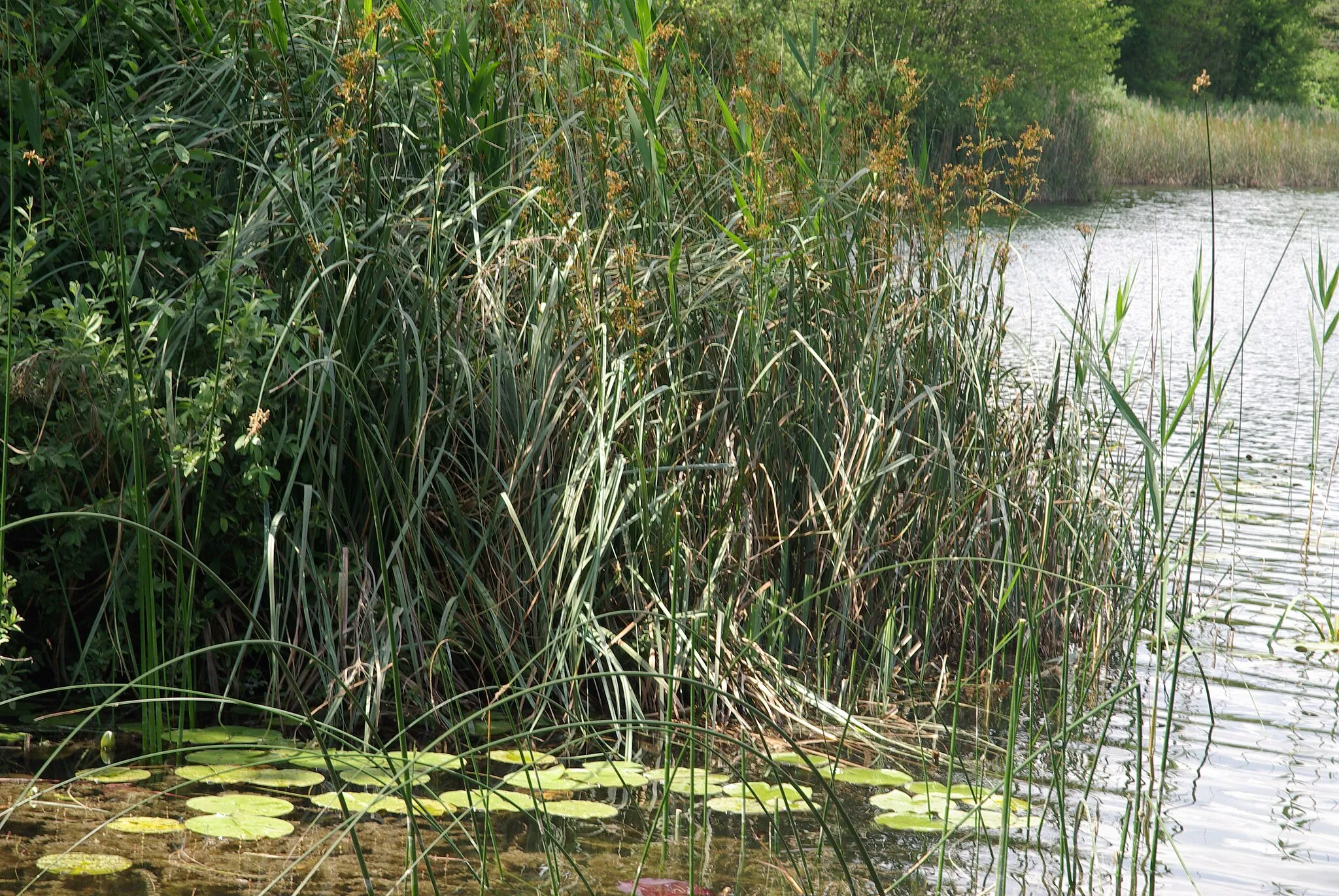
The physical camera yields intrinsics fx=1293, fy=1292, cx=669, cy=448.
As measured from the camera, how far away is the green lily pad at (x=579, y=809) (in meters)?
2.56

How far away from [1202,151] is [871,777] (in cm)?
2651

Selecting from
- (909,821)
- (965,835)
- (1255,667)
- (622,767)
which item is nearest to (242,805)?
(622,767)

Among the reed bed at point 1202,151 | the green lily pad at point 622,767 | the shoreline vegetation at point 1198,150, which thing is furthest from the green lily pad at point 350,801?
the reed bed at point 1202,151

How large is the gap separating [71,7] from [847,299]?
7.06 ft

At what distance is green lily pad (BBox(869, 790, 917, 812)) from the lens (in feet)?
8.79

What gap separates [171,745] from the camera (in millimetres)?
2729

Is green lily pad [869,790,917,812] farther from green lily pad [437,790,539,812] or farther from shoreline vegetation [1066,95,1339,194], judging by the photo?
shoreline vegetation [1066,95,1339,194]

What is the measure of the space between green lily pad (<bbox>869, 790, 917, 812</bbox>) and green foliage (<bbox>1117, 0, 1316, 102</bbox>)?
42303mm

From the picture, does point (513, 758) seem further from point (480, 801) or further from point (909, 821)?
point (909, 821)

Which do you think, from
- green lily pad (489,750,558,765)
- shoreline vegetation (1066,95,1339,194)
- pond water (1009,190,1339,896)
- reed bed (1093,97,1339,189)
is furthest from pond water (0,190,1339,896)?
reed bed (1093,97,1339,189)

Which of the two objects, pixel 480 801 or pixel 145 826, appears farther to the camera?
pixel 480 801

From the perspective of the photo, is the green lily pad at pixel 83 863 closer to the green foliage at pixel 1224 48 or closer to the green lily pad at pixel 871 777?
the green lily pad at pixel 871 777

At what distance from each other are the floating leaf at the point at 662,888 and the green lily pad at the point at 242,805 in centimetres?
67

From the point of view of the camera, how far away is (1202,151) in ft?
86.2
